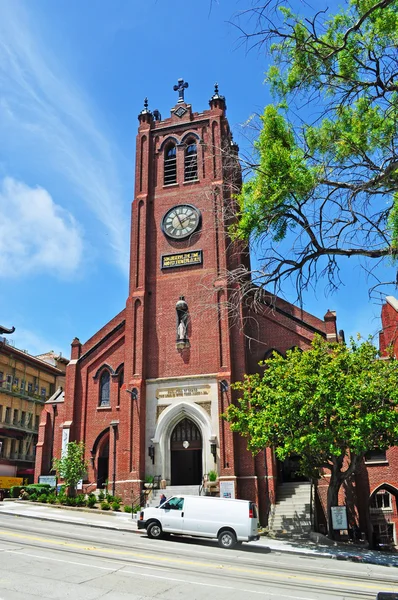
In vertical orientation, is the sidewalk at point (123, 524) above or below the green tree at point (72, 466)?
below

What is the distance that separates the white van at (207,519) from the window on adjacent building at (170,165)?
20.4m

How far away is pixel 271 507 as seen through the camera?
2541 centimetres

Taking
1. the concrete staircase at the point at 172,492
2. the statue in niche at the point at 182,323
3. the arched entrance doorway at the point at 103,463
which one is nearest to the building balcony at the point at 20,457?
the arched entrance doorway at the point at 103,463

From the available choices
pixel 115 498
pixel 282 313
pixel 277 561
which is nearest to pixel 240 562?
pixel 277 561

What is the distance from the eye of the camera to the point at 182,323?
29.4 metres

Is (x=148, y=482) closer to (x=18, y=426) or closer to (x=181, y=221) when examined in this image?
(x=181, y=221)

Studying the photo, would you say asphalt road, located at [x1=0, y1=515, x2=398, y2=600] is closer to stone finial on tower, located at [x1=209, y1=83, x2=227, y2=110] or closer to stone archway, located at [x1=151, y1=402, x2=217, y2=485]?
stone archway, located at [x1=151, y1=402, x2=217, y2=485]

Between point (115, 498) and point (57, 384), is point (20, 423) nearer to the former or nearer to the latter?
point (57, 384)

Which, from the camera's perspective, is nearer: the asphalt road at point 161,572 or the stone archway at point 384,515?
the asphalt road at point 161,572

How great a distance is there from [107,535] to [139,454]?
8418mm

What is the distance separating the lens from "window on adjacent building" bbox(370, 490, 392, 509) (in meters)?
28.1

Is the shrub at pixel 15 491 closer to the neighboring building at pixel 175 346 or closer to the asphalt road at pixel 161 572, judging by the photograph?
the neighboring building at pixel 175 346

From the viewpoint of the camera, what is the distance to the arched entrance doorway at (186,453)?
92.7ft

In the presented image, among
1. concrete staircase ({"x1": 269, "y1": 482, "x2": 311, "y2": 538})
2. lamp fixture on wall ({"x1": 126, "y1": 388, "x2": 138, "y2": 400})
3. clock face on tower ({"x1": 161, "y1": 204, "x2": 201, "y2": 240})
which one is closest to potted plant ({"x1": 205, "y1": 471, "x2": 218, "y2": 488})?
concrete staircase ({"x1": 269, "y1": 482, "x2": 311, "y2": 538})
